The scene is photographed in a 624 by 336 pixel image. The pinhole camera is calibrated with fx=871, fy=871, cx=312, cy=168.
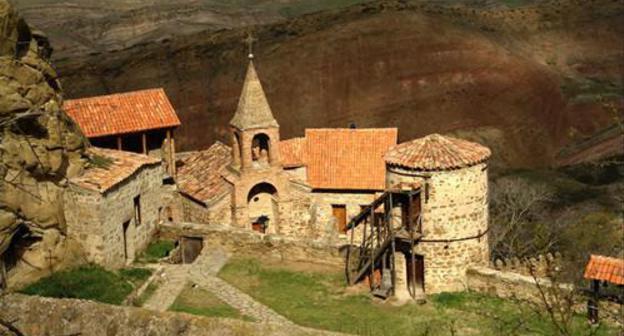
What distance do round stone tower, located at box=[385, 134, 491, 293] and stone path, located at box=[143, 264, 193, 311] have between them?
7579 millimetres

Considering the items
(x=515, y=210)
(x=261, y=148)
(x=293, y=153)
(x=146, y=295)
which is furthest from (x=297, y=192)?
(x=146, y=295)

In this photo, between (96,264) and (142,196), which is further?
(142,196)

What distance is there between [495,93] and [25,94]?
49347 millimetres

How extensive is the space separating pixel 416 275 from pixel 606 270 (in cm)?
671

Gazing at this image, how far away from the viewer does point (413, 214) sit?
28141 mm

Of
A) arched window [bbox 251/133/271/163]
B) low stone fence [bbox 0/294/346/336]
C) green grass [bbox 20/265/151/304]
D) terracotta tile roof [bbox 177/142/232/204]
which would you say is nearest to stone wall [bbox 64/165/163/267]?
green grass [bbox 20/265/151/304]

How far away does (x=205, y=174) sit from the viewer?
36.7 metres

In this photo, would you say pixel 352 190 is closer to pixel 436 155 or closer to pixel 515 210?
pixel 515 210

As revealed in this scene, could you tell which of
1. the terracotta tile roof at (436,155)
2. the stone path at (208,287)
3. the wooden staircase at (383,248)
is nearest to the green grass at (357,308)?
the stone path at (208,287)

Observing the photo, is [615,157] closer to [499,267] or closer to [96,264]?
[499,267]

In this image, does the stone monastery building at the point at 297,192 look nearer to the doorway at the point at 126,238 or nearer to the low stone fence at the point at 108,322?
the doorway at the point at 126,238

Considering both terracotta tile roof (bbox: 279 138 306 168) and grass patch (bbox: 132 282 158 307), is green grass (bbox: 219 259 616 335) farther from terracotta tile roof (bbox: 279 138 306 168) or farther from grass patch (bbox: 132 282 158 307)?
terracotta tile roof (bbox: 279 138 306 168)

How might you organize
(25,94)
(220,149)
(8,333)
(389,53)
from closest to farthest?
(8,333) → (25,94) → (220,149) → (389,53)

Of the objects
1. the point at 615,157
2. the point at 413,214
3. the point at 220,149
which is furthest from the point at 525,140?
Result: the point at 413,214
